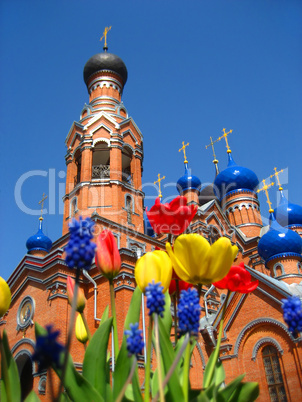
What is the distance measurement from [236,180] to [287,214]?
3327 mm

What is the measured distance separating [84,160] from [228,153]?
11340 millimetres

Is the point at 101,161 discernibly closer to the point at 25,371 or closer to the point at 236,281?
the point at 25,371

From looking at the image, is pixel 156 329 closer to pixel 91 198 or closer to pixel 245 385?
pixel 245 385

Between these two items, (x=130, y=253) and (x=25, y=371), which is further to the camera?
(x=25, y=371)

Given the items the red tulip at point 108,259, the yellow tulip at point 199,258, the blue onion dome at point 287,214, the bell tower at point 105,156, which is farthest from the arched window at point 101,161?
the yellow tulip at point 199,258

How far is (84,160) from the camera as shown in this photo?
14781mm

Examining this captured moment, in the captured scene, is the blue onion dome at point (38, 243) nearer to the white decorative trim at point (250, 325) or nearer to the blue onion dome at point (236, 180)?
the blue onion dome at point (236, 180)

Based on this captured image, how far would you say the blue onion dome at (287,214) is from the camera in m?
20.3

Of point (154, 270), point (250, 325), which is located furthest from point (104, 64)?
point (154, 270)

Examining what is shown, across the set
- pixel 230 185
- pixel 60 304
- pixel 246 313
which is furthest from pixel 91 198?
pixel 230 185

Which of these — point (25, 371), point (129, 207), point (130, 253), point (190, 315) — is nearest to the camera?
point (190, 315)

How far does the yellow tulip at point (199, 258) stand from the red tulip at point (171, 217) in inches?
9.4

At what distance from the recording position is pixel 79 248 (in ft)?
4.38

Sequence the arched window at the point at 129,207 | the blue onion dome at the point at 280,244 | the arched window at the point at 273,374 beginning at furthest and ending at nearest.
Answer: the arched window at the point at 129,207 < the blue onion dome at the point at 280,244 < the arched window at the point at 273,374
